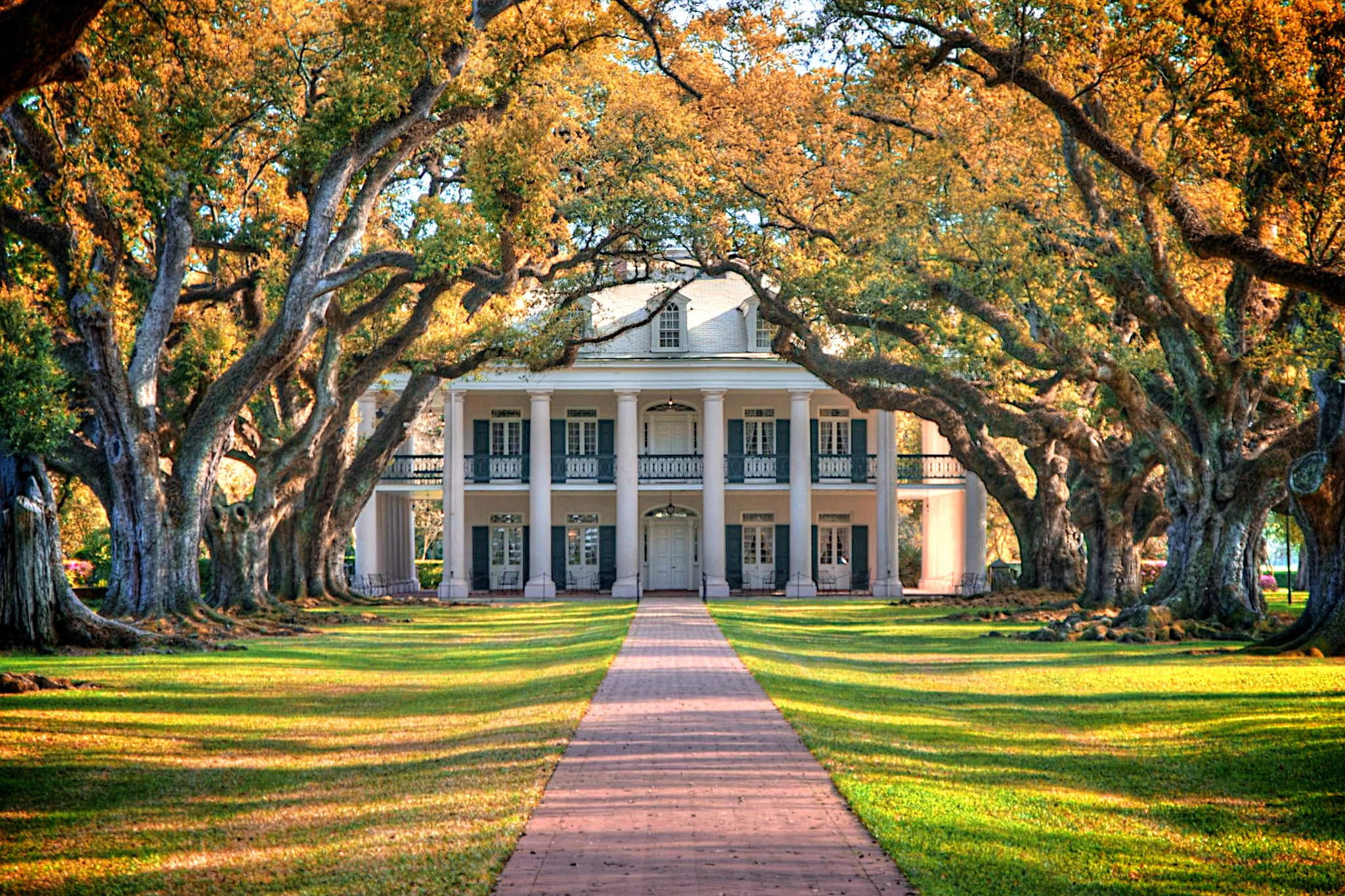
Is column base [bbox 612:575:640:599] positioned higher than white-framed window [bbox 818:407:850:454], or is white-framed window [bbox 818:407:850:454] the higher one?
white-framed window [bbox 818:407:850:454]

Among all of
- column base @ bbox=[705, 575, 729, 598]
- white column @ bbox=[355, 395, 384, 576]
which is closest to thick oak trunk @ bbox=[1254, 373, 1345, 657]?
column base @ bbox=[705, 575, 729, 598]

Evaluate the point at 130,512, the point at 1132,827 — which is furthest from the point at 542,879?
the point at 130,512

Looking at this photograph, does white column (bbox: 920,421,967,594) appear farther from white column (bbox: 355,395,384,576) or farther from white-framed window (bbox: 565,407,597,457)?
white column (bbox: 355,395,384,576)

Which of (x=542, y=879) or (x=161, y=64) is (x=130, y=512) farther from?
(x=542, y=879)

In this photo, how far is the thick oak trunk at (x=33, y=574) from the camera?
15695mm

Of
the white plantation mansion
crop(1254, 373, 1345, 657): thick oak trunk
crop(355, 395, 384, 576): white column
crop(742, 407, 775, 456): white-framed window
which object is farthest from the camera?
crop(742, 407, 775, 456): white-framed window

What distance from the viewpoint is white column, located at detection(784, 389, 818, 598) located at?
126 feet

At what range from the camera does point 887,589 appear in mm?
38594

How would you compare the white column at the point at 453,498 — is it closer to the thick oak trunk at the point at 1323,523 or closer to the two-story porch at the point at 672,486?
the two-story porch at the point at 672,486

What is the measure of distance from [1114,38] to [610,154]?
10161mm

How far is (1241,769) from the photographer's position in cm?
960

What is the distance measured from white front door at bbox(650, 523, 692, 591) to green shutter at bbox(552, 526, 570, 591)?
2.81 m

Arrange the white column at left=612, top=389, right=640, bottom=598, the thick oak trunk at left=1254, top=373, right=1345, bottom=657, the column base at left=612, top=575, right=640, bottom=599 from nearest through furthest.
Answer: the thick oak trunk at left=1254, top=373, right=1345, bottom=657
the column base at left=612, top=575, right=640, bottom=599
the white column at left=612, top=389, right=640, bottom=598

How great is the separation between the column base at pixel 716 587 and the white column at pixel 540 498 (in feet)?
14.8
